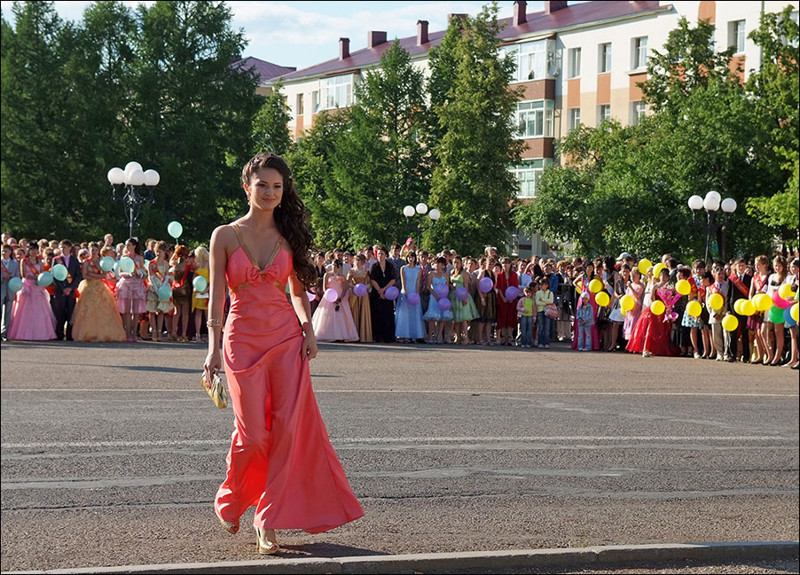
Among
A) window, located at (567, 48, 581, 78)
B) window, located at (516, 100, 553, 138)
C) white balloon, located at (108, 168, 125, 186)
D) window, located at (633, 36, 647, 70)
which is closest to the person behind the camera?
white balloon, located at (108, 168, 125, 186)

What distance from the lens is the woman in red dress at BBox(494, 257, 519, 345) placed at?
83.6 ft

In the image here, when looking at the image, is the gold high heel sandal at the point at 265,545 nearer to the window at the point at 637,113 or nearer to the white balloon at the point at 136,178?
the white balloon at the point at 136,178

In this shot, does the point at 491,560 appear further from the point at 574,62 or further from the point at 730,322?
the point at 730,322

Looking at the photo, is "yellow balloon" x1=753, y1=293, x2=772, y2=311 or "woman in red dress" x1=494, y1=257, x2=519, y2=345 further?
"woman in red dress" x1=494, y1=257, x2=519, y2=345

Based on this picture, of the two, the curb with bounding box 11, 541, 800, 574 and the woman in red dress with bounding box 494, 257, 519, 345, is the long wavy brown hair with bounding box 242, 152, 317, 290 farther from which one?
the woman in red dress with bounding box 494, 257, 519, 345

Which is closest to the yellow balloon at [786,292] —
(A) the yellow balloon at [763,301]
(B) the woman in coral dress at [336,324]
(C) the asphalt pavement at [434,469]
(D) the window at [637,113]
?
(A) the yellow balloon at [763,301]

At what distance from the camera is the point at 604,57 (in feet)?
21.6

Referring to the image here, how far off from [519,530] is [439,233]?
2.18 m

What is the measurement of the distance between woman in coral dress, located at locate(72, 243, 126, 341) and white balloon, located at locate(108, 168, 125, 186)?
1903 centimetres

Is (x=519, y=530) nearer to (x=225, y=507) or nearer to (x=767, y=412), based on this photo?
(x=225, y=507)

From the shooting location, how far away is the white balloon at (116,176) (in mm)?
3850

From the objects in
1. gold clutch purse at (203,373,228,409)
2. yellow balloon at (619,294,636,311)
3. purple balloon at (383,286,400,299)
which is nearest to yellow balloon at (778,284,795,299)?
yellow balloon at (619,294,636,311)

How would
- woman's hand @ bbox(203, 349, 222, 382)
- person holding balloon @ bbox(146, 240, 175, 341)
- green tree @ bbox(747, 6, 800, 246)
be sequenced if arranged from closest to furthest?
1. woman's hand @ bbox(203, 349, 222, 382)
2. person holding balloon @ bbox(146, 240, 175, 341)
3. green tree @ bbox(747, 6, 800, 246)

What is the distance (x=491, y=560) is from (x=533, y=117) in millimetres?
2687
